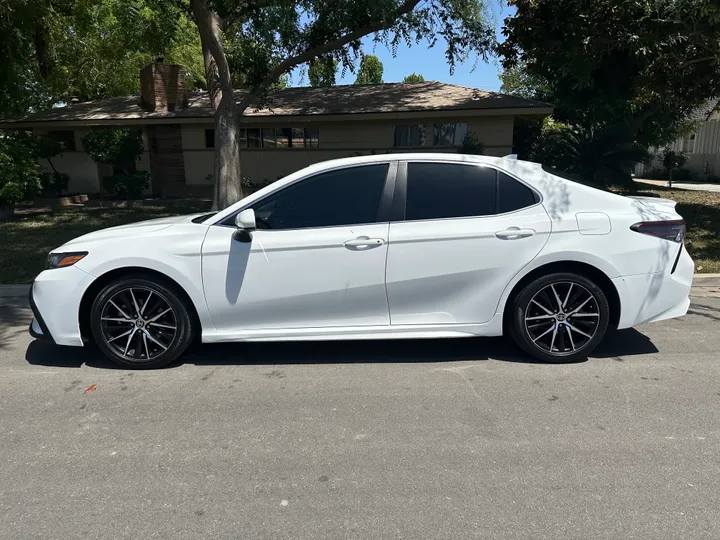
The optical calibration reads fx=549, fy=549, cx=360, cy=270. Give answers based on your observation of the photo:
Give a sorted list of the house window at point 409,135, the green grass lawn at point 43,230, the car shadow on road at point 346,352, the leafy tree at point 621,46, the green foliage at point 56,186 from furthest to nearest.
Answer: the green foliage at point 56,186
the house window at point 409,135
the leafy tree at point 621,46
the green grass lawn at point 43,230
the car shadow on road at point 346,352

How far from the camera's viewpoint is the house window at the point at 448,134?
15.9 metres

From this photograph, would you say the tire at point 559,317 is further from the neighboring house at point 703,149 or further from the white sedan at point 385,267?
the neighboring house at point 703,149

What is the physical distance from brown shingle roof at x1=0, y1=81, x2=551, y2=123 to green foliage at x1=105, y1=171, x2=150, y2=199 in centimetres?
184

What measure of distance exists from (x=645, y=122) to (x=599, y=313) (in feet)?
56.2

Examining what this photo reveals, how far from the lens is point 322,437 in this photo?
136 inches

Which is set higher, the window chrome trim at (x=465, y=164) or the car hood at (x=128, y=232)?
the window chrome trim at (x=465, y=164)

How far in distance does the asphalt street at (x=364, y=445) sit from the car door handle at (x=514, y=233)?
108 centimetres

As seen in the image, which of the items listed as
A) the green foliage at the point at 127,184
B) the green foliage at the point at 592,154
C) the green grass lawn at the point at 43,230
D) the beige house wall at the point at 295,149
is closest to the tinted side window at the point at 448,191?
the green grass lawn at the point at 43,230

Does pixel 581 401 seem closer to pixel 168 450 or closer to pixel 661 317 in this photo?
pixel 661 317

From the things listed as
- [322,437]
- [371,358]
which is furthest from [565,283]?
[322,437]

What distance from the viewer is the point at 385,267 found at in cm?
431

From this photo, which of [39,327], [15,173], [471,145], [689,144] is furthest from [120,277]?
[689,144]

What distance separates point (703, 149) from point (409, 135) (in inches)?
919

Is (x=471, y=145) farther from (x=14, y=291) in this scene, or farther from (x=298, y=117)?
(x=14, y=291)
